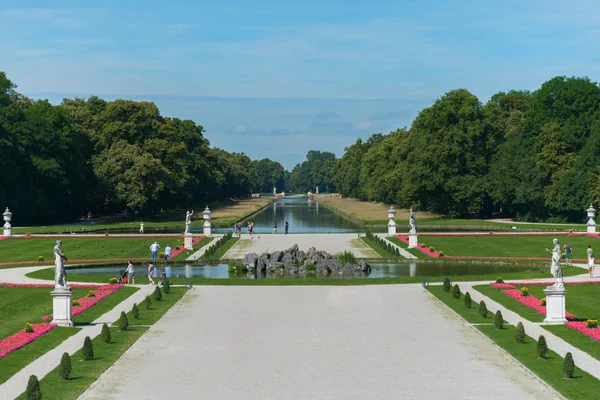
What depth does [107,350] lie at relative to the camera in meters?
25.7

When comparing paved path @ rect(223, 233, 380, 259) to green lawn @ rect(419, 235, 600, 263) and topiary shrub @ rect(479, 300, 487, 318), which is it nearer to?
green lawn @ rect(419, 235, 600, 263)

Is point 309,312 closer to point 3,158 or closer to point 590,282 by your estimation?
point 590,282

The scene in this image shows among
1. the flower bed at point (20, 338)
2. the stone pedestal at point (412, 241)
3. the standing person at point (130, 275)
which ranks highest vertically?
the stone pedestal at point (412, 241)

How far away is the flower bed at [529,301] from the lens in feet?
106

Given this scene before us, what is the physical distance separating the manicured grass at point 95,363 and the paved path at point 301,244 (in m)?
26.8

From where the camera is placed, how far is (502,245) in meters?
62.8

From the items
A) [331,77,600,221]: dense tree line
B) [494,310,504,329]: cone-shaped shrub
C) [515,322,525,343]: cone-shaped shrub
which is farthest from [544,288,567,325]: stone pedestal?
[331,77,600,221]: dense tree line

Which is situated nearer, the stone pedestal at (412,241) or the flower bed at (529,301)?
the flower bed at (529,301)

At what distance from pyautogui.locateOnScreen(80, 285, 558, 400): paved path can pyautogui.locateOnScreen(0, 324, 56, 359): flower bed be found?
11.1ft

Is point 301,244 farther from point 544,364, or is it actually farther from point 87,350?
point 544,364

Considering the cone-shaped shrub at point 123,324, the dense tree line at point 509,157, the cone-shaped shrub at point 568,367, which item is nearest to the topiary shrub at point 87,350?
the cone-shaped shrub at point 123,324

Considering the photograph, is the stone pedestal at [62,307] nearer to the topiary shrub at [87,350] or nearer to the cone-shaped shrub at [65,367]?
the topiary shrub at [87,350]

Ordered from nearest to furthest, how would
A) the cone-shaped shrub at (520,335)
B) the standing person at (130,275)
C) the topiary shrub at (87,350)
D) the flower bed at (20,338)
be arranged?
1. the topiary shrub at (87,350)
2. the flower bed at (20,338)
3. the cone-shaped shrub at (520,335)
4. the standing person at (130,275)

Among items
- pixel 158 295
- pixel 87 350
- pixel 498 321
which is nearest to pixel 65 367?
pixel 87 350
